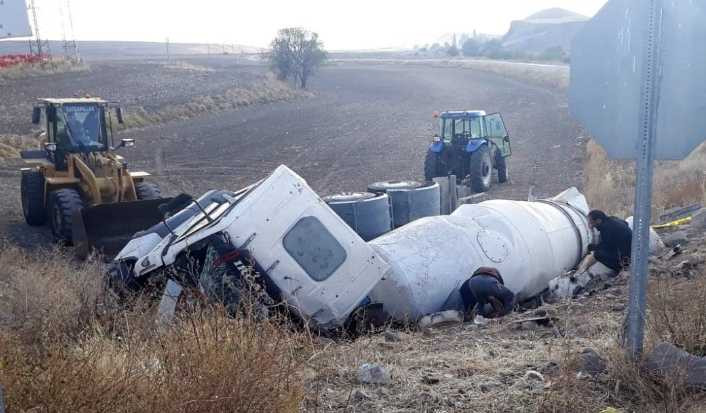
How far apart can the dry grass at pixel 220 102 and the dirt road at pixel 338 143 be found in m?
0.87

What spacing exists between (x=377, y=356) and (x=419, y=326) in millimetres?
2327

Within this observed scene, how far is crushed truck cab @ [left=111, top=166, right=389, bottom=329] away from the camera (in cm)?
712

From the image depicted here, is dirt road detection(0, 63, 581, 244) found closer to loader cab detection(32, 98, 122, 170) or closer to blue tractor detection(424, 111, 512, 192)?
blue tractor detection(424, 111, 512, 192)

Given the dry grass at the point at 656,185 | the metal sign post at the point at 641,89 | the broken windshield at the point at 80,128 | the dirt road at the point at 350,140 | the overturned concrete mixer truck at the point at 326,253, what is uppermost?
the metal sign post at the point at 641,89

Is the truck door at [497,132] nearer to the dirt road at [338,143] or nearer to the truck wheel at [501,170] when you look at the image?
the truck wheel at [501,170]

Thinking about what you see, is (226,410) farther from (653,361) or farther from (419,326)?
(419,326)

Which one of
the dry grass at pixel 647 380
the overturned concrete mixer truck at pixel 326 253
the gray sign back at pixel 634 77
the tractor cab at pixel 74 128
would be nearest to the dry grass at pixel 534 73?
the tractor cab at pixel 74 128

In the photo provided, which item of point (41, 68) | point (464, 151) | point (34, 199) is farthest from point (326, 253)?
point (41, 68)

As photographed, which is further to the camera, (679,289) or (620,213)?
(620,213)

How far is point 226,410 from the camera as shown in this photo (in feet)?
12.2

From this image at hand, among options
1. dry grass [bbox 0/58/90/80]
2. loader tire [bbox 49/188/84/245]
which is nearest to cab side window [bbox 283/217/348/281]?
loader tire [bbox 49/188/84/245]

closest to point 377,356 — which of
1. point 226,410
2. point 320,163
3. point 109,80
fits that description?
point 226,410

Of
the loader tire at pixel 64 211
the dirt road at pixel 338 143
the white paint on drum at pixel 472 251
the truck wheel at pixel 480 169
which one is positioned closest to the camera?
the white paint on drum at pixel 472 251

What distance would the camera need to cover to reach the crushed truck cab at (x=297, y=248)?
7117mm
